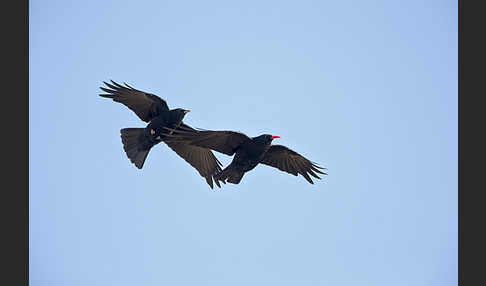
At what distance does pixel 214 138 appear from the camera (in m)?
14.2

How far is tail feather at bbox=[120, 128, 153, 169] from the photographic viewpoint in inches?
604

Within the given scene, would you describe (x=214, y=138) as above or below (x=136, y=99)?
below

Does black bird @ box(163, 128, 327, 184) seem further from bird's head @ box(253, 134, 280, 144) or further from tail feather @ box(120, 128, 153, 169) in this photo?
tail feather @ box(120, 128, 153, 169)

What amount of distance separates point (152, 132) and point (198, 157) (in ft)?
4.45

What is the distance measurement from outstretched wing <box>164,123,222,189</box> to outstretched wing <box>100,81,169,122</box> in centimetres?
85

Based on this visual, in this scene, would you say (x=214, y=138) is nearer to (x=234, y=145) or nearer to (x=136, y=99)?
(x=234, y=145)

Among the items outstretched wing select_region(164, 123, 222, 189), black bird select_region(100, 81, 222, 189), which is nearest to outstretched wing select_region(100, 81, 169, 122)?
black bird select_region(100, 81, 222, 189)

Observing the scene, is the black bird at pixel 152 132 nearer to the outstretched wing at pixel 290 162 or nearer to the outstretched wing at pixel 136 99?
the outstretched wing at pixel 136 99

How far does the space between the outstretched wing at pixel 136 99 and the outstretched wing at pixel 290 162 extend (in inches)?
96.3

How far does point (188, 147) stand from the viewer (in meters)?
15.8

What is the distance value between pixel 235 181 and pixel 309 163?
72.8 inches

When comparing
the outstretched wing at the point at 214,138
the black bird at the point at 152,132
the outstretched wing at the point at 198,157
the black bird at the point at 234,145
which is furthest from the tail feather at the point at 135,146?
the outstretched wing at the point at 214,138

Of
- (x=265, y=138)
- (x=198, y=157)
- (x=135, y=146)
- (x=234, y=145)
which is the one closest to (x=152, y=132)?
(x=135, y=146)

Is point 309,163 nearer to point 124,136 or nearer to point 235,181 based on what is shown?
point 235,181
